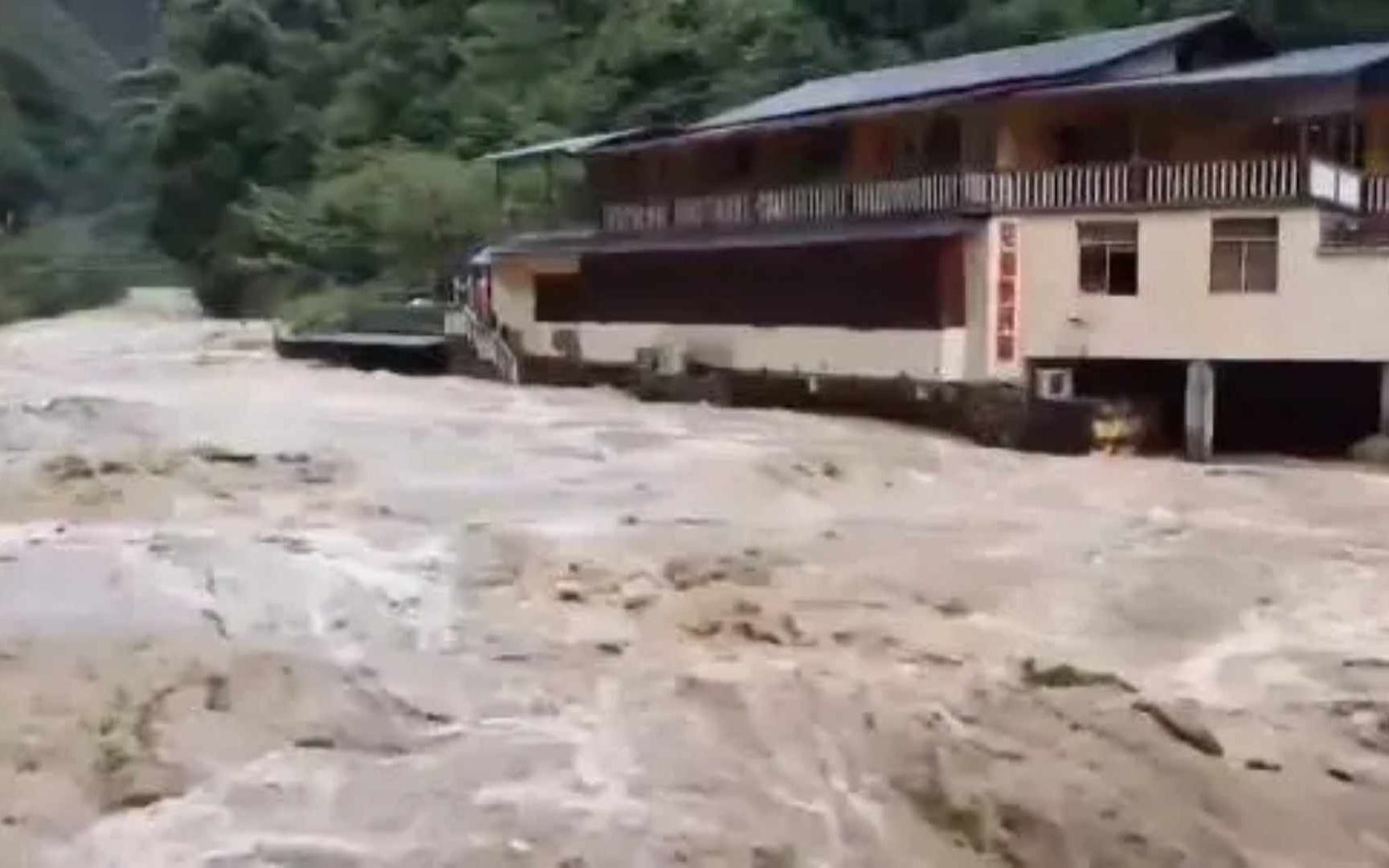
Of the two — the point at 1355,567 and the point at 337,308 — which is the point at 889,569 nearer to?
the point at 1355,567

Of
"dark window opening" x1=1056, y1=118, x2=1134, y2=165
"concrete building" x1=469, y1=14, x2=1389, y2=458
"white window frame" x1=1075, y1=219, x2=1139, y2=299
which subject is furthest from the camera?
"dark window opening" x1=1056, y1=118, x2=1134, y2=165

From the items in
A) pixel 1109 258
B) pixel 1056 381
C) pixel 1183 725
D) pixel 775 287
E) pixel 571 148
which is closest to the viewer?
pixel 1183 725

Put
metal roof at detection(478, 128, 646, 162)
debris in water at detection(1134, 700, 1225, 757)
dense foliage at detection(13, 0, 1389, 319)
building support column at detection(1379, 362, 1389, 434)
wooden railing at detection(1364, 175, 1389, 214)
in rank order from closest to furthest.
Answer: debris in water at detection(1134, 700, 1225, 757)
building support column at detection(1379, 362, 1389, 434)
wooden railing at detection(1364, 175, 1389, 214)
metal roof at detection(478, 128, 646, 162)
dense foliage at detection(13, 0, 1389, 319)

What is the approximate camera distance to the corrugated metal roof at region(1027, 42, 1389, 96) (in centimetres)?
2348

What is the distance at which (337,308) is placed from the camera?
40.0 m

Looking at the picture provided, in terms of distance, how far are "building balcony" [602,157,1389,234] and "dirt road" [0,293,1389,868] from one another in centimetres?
432

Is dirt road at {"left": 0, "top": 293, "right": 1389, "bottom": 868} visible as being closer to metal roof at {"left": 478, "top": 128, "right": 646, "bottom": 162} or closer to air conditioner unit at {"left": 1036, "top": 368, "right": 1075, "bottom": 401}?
air conditioner unit at {"left": 1036, "top": 368, "right": 1075, "bottom": 401}

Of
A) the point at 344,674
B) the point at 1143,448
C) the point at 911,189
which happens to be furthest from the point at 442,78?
the point at 344,674

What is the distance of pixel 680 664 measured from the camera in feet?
38.3

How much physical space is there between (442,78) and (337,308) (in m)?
13.2

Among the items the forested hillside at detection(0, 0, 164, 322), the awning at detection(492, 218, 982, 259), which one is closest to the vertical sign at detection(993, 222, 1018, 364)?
the awning at detection(492, 218, 982, 259)

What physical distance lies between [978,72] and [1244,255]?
20.9ft

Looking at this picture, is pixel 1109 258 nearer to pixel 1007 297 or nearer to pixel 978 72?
pixel 1007 297

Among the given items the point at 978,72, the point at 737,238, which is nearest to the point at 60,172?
the point at 737,238
